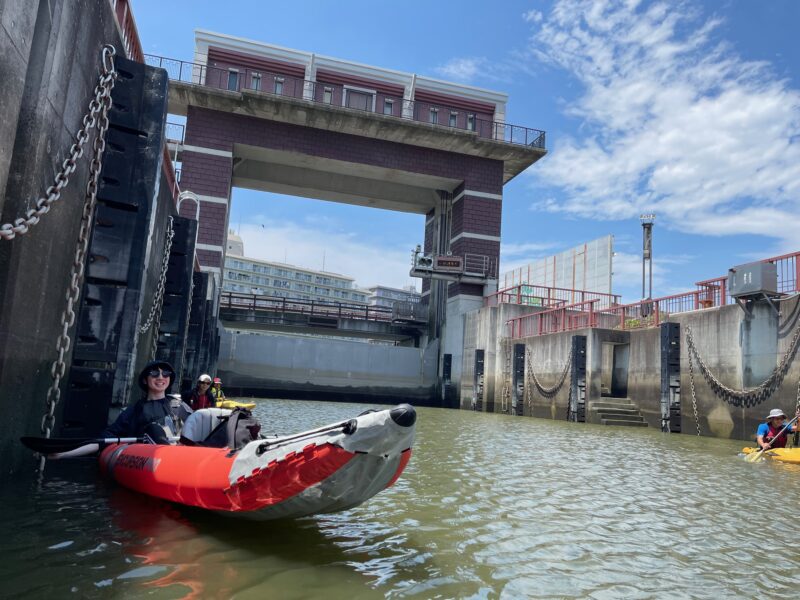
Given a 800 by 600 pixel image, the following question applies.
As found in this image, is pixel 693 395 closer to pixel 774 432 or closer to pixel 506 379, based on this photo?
pixel 774 432

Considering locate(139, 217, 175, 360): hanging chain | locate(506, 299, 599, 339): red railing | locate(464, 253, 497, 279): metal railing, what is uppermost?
locate(464, 253, 497, 279): metal railing

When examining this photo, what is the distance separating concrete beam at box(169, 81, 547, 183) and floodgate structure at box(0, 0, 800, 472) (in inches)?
4.2

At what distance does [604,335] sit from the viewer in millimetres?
21234

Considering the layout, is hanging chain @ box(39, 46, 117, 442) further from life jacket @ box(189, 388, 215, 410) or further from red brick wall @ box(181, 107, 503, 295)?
red brick wall @ box(181, 107, 503, 295)

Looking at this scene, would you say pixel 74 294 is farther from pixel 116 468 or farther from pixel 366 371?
pixel 366 371

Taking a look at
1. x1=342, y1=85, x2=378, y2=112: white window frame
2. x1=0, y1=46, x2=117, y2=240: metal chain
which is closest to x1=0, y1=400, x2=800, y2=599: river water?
x1=0, y1=46, x2=117, y2=240: metal chain

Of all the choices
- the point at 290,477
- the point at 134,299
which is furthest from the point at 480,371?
the point at 290,477

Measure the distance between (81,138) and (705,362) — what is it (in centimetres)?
1604

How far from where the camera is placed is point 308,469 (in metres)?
4.27

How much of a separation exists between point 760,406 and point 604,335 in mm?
7027

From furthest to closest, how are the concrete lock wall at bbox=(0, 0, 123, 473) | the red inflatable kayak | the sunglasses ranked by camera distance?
the sunglasses
the concrete lock wall at bbox=(0, 0, 123, 473)
the red inflatable kayak

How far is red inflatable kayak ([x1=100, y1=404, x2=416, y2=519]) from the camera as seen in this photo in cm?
417

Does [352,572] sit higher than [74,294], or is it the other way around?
[74,294]

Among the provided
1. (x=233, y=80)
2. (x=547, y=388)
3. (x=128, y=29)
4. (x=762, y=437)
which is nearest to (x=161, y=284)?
(x=128, y=29)
